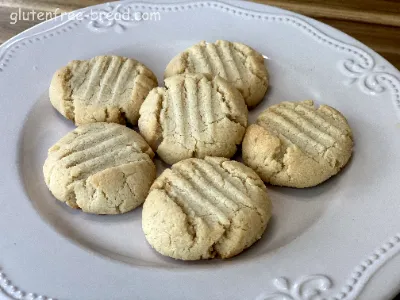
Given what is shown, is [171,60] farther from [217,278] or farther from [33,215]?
[217,278]

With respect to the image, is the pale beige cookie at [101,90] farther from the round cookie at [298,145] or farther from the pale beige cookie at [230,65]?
the round cookie at [298,145]

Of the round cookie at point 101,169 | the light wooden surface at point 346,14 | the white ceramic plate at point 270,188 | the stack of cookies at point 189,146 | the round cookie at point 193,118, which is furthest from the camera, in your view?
the light wooden surface at point 346,14

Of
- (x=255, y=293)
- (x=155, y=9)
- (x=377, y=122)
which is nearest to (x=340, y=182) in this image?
(x=377, y=122)

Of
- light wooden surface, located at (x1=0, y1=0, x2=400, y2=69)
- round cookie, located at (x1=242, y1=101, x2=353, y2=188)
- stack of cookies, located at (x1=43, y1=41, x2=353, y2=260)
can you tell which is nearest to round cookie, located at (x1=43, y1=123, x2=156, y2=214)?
stack of cookies, located at (x1=43, y1=41, x2=353, y2=260)

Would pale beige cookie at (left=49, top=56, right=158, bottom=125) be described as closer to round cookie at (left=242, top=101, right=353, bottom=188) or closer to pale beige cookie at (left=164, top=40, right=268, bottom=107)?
pale beige cookie at (left=164, top=40, right=268, bottom=107)

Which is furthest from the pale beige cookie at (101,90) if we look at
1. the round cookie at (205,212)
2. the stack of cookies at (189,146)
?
the round cookie at (205,212)

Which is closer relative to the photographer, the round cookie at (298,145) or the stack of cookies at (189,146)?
the stack of cookies at (189,146)
